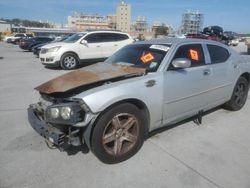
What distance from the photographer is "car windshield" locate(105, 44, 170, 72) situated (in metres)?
3.74

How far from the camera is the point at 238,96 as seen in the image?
5234mm

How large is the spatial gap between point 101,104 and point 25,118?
8.73ft

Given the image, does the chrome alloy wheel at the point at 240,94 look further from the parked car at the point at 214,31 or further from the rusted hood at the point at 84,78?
the parked car at the point at 214,31

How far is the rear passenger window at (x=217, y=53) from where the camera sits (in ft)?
14.7

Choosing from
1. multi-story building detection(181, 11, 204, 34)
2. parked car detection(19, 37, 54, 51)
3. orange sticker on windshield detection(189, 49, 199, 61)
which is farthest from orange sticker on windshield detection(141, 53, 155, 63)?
multi-story building detection(181, 11, 204, 34)

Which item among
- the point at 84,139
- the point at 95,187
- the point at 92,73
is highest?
the point at 92,73

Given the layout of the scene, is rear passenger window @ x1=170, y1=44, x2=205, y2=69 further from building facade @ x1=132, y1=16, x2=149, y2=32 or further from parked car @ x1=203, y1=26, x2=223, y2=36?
building facade @ x1=132, y1=16, x2=149, y2=32

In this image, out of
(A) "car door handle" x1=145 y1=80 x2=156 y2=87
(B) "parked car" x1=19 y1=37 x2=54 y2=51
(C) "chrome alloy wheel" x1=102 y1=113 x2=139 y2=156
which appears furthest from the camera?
(B) "parked car" x1=19 y1=37 x2=54 y2=51

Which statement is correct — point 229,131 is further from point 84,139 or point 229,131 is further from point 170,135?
point 84,139

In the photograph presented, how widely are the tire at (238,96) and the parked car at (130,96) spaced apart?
1.93ft

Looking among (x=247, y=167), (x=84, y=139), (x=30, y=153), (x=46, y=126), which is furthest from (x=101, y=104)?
(x=247, y=167)

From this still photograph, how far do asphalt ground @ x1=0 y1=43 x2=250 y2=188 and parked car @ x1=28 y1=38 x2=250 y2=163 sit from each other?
0.91 ft

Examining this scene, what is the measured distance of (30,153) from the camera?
138 inches

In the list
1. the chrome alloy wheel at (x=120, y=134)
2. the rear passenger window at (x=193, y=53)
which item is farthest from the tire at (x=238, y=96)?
the chrome alloy wheel at (x=120, y=134)
